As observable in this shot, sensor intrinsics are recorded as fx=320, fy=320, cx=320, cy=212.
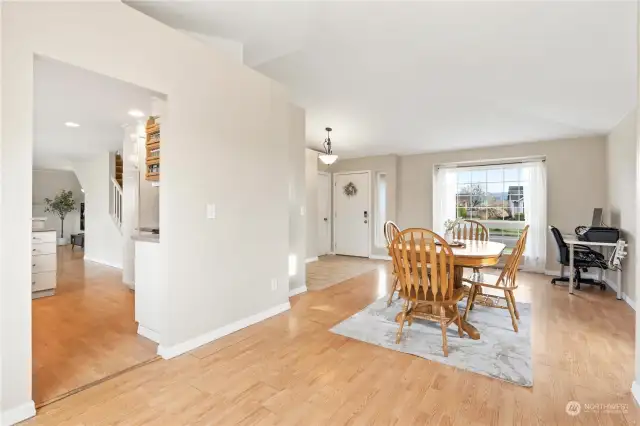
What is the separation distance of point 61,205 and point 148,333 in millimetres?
8585

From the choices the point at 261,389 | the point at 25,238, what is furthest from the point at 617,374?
the point at 25,238

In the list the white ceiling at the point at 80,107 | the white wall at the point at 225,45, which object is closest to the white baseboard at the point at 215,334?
the white ceiling at the point at 80,107

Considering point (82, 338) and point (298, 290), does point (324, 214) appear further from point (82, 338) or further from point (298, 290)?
point (82, 338)

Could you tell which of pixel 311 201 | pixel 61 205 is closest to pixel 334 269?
pixel 311 201

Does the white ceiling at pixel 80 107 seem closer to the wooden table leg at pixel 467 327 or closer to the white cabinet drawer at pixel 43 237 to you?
the white cabinet drawer at pixel 43 237

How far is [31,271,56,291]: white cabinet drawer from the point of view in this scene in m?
3.86

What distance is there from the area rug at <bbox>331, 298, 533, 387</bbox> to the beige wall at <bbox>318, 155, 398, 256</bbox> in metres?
3.61

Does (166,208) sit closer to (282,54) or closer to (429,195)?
(282,54)

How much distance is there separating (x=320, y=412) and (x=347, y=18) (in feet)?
8.17

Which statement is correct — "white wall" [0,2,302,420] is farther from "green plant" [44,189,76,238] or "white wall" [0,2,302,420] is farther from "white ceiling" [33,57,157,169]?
"green plant" [44,189,76,238]

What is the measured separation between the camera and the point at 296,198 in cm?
432

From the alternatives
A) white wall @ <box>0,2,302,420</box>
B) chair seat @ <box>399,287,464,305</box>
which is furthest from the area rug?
white wall @ <box>0,2,302,420</box>

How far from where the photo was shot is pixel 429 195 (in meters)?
6.61

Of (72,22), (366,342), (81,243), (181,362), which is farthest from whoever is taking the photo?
(81,243)
